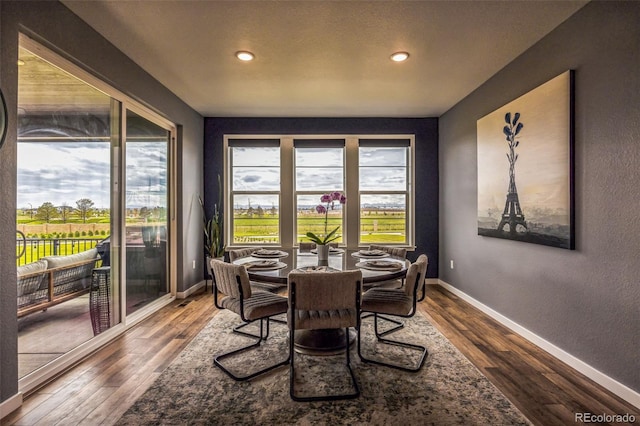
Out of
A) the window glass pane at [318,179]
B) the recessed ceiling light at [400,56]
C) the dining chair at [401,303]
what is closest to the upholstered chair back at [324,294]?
the dining chair at [401,303]

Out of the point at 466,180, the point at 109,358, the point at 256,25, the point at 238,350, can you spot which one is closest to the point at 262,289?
the point at 238,350

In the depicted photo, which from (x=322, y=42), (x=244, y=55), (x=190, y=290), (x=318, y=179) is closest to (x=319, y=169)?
(x=318, y=179)

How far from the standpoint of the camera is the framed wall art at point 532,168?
2387 mm

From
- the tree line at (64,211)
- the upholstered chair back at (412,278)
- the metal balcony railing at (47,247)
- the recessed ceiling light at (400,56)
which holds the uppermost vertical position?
the recessed ceiling light at (400,56)

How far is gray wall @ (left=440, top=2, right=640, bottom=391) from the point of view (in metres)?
1.93

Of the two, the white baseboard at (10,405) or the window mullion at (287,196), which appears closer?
the white baseboard at (10,405)

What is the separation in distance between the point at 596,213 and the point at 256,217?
402 cm

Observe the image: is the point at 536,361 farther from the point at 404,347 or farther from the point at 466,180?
the point at 466,180

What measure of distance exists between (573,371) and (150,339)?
3.41 m

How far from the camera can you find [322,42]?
2645mm

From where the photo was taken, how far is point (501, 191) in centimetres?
319

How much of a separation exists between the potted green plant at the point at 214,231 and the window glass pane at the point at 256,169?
0.44 m

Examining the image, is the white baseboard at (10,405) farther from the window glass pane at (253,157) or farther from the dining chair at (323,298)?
the window glass pane at (253,157)

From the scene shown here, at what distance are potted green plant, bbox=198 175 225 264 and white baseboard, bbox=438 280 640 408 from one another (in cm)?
353
